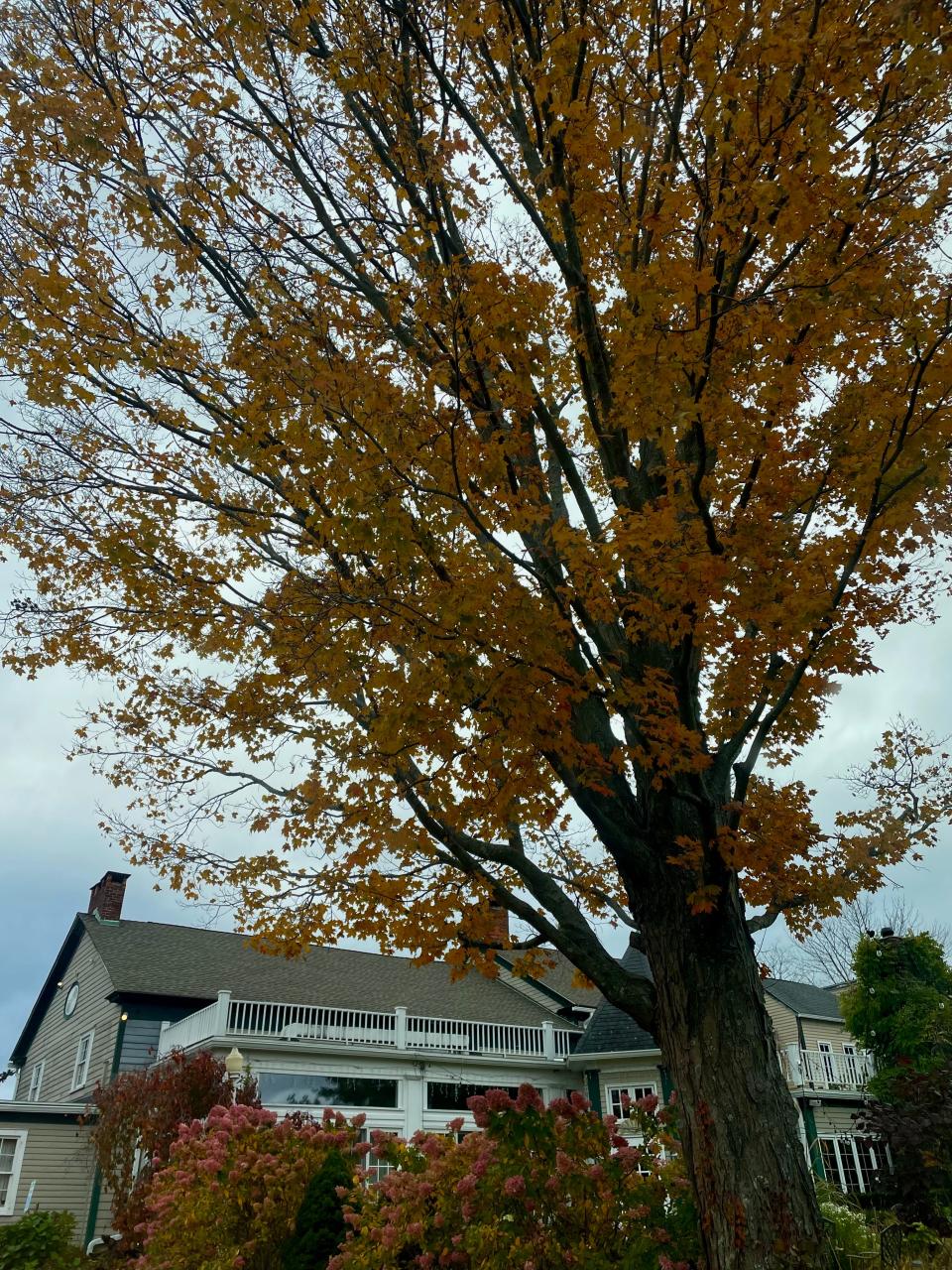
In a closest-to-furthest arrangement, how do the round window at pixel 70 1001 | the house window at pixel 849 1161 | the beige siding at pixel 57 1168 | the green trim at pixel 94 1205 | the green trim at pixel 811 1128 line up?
the green trim at pixel 94 1205, the beige siding at pixel 57 1168, the green trim at pixel 811 1128, the house window at pixel 849 1161, the round window at pixel 70 1001

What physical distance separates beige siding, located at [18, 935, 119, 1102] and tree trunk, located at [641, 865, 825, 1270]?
15861 mm

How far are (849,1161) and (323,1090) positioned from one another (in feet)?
43.9

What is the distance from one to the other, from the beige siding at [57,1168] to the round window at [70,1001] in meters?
4.61

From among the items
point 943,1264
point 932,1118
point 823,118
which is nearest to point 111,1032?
point 932,1118

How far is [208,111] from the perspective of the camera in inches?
251

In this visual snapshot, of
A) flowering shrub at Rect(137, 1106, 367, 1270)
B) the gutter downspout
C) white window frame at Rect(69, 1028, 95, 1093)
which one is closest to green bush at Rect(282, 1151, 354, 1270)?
flowering shrub at Rect(137, 1106, 367, 1270)

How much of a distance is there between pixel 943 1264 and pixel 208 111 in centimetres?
911

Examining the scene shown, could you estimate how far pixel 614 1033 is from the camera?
65.2 feet

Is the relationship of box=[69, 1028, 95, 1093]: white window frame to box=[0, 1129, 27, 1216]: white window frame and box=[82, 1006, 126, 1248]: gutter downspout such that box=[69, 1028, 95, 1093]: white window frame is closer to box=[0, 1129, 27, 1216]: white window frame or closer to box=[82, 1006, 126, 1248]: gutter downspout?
box=[82, 1006, 126, 1248]: gutter downspout

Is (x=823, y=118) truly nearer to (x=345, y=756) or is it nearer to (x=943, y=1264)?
(x=345, y=756)

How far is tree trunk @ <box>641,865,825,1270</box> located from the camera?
4562 mm

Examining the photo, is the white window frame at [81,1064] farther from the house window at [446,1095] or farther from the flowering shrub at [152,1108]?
the house window at [446,1095]

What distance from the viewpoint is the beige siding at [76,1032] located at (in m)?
18.3

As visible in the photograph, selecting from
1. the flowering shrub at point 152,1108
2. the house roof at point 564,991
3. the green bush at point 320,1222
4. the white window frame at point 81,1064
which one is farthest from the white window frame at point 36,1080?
the green bush at point 320,1222
